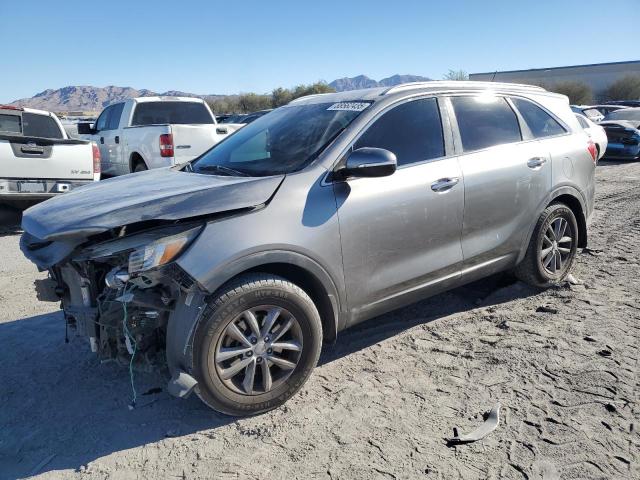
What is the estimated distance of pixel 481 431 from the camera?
2.81 meters

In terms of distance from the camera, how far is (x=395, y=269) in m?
3.51

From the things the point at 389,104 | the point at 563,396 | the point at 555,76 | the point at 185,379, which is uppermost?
the point at 555,76

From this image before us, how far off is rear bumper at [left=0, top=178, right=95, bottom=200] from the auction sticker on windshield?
4843mm

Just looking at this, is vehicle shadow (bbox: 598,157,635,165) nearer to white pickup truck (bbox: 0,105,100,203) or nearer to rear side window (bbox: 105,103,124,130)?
rear side window (bbox: 105,103,124,130)

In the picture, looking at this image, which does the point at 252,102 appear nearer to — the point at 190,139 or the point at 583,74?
the point at 583,74

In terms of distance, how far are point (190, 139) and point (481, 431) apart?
7478mm

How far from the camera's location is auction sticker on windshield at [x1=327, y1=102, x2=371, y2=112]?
11.9 feet

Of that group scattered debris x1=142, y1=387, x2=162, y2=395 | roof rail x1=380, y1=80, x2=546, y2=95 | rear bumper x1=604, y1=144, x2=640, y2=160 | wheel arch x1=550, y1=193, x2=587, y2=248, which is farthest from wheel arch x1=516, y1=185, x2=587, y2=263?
rear bumper x1=604, y1=144, x2=640, y2=160

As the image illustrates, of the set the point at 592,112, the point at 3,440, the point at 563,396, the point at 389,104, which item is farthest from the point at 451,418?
the point at 592,112

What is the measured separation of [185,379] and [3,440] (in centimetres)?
110

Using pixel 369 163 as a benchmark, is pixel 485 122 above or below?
above

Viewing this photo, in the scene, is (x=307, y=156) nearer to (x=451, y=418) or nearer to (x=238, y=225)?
(x=238, y=225)

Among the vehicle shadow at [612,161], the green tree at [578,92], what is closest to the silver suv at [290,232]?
the vehicle shadow at [612,161]

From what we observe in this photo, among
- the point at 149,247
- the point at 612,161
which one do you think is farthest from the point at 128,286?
the point at 612,161
